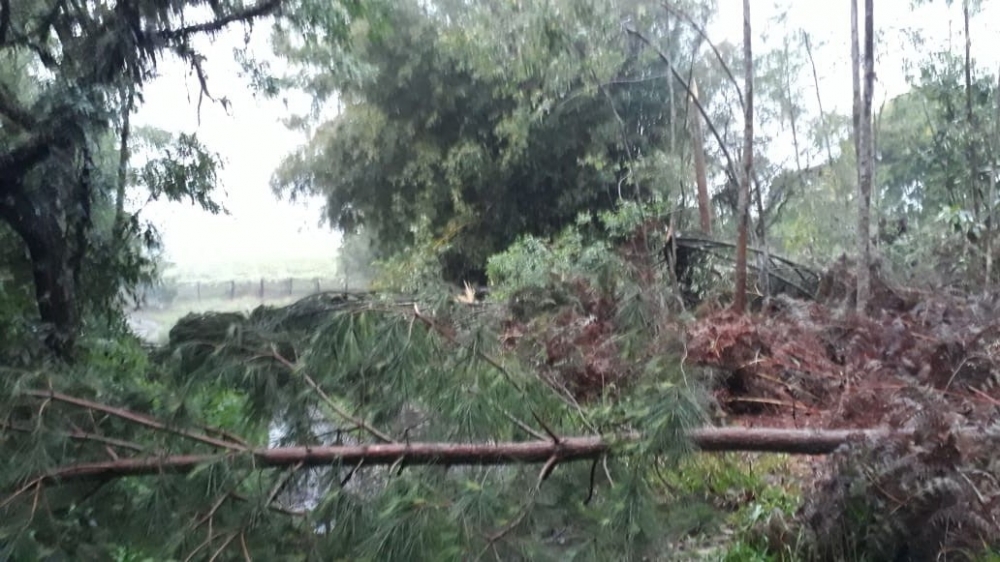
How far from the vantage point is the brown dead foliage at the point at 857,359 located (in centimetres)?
471

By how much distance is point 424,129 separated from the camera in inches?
550

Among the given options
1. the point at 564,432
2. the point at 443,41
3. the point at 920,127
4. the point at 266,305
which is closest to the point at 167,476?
the point at 266,305

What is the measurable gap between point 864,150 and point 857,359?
2.18 m

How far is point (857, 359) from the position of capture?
614cm

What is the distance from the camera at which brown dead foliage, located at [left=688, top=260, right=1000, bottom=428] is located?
4.71 meters

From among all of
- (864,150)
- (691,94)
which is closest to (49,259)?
→ (864,150)

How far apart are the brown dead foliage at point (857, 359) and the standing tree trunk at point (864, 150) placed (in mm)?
329

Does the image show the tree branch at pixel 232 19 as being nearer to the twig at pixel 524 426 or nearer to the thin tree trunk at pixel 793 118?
the twig at pixel 524 426

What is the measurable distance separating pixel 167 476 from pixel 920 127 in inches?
572

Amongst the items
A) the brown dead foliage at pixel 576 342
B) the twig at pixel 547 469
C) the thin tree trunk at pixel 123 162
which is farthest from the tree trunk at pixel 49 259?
the twig at pixel 547 469

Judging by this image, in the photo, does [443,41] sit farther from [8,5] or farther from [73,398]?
[73,398]

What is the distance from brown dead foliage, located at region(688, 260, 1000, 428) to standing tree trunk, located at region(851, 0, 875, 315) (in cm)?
33

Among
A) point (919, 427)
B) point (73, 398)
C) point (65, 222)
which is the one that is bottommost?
point (919, 427)

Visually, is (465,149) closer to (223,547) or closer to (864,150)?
(864,150)
